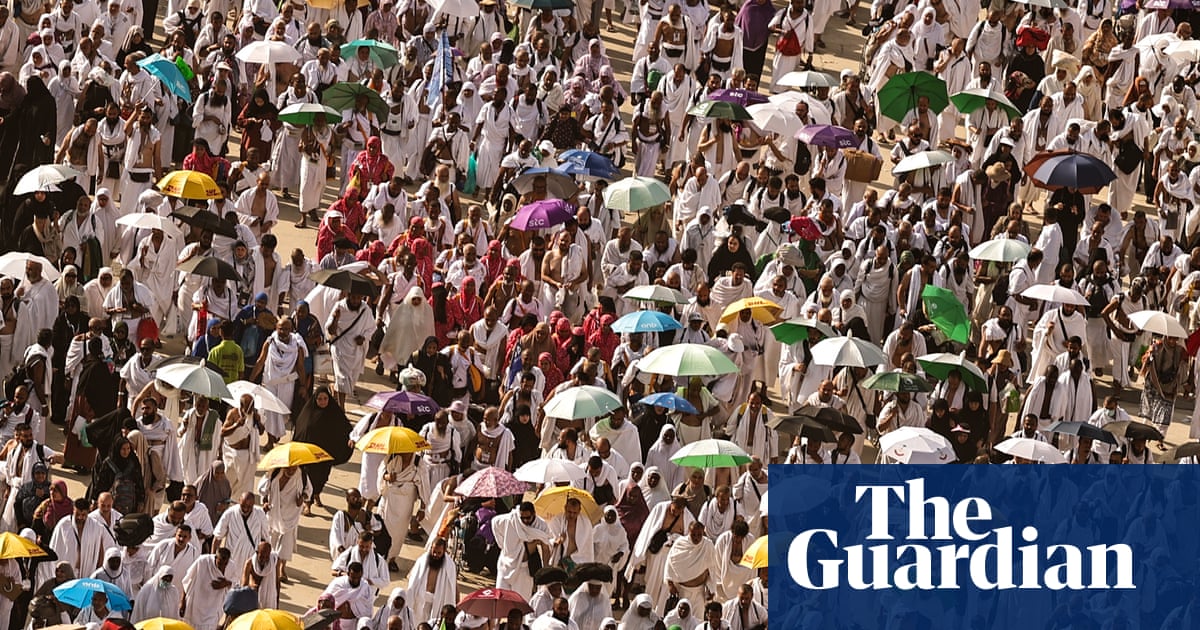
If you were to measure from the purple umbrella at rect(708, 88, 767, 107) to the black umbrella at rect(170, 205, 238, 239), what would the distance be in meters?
5.54

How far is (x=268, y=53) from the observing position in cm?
3247

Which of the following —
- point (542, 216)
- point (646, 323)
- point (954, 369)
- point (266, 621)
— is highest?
point (542, 216)

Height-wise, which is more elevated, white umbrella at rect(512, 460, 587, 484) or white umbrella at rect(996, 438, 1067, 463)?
white umbrella at rect(996, 438, 1067, 463)

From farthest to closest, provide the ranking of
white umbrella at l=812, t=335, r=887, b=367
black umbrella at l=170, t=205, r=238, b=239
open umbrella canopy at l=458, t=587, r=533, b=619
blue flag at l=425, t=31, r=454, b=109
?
blue flag at l=425, t=31, r=454, b=109 < black umbrella at l=170, t=205, r=238, b=239 < white umbrella at l=812, t=335, r=887, b=367 < open umbrella canopy at l=458, t=587, r=533, b=619

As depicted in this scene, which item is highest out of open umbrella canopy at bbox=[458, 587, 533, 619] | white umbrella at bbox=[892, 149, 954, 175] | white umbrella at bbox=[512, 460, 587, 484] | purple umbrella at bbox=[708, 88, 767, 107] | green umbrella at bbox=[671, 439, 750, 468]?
purple umbrella at bbox=[708, 88, 767, 107]

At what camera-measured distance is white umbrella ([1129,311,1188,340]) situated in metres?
28.4

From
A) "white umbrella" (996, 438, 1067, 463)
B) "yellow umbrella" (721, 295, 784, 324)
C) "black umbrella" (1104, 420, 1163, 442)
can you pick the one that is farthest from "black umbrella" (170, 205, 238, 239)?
"black umbrella" (1104, 420, 1163, 442)

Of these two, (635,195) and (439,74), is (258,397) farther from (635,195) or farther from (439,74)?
(439,74)

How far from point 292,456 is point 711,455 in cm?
326

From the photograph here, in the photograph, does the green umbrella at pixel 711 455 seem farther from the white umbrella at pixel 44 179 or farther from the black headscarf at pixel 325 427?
the white umbrella at pixel 44 179

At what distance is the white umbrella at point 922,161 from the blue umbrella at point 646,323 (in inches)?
156

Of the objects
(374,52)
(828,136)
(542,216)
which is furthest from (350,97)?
(828,136)

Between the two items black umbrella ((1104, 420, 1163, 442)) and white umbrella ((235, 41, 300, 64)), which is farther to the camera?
white umbrella ((235, 41, 300, 64))

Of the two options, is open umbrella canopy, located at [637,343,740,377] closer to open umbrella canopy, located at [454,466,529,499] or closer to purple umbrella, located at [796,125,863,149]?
open umbrella canopy, located at [454,466,529,499]
